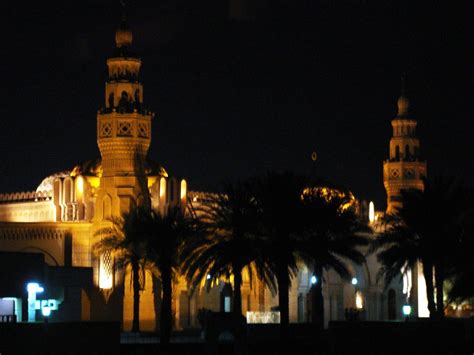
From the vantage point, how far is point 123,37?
7862 cm

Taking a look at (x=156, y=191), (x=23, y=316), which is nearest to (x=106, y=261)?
(x=156, y=191)

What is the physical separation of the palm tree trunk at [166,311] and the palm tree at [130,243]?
2.89m

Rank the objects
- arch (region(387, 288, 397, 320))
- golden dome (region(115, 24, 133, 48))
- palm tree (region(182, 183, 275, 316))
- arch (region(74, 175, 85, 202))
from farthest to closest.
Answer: arch (region(387, 288, 397, 320)) < arch (region(74, 175, 85, 202)) < golden dome (region(115, 24, 133, 48)) < palm tree (region(182, 183, 275, 316))

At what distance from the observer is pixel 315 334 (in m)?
58.7

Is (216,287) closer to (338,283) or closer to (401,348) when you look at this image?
(338,283)

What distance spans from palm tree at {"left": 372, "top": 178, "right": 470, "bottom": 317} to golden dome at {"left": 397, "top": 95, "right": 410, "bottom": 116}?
3724cm

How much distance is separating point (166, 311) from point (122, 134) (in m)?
20.1

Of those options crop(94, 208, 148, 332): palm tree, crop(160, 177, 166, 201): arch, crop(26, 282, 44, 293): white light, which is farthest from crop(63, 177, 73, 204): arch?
crop(26, 282, 44, 293): white light

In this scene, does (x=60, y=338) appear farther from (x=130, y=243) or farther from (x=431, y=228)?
(x=130, y=243)

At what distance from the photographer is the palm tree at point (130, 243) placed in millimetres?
66500

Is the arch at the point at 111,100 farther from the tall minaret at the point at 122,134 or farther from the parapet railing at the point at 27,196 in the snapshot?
the parapet railing at the point at 27,196

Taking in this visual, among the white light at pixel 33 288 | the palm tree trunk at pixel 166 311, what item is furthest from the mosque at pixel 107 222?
the palm tree trunk at pixel 166 311

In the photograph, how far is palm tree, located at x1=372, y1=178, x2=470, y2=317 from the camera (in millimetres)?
59969

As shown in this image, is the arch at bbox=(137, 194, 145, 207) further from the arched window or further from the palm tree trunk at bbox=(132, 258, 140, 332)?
the palm tree trunk at bbox=(132, 258, 140, 332)
